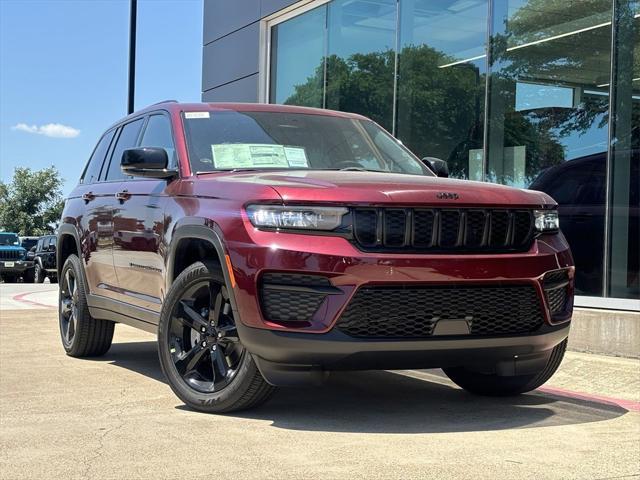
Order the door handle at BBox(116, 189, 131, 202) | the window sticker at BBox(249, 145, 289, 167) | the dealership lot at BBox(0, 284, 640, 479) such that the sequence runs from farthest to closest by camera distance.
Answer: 1. the door handle at BBox(116, 189, 131, 202)
2. the window sticker at BBox(249, 145, 289, 167)
3. the dealership lot at BBox(0, 284, 640, 479)

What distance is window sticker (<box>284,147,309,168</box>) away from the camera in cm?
547

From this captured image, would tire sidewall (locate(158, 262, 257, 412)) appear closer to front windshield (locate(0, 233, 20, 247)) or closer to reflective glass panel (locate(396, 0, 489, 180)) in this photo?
reflective glass panel (locate(396, 0, 489, 180))

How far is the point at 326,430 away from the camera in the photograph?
4.45 meters

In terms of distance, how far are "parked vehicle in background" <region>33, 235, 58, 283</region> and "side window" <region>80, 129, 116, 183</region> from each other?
84.2ft

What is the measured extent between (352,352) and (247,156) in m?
1.78

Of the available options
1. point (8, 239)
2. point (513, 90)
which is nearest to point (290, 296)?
point (513, 90)

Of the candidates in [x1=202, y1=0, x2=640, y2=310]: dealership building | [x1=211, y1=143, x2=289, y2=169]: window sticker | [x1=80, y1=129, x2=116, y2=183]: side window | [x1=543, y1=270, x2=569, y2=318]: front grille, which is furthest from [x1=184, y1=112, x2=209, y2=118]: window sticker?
[x1=202, y1=0, x2=640, y2=310]: dealership building

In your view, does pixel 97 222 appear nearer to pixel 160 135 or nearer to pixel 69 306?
pixel 160 135

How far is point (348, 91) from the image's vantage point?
14.1 m

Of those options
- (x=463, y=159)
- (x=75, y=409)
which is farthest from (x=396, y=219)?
(x=463, y=159)

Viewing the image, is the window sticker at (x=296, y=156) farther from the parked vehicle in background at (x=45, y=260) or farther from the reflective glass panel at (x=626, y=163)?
the parked vehicle in background at (x=45, y=260)

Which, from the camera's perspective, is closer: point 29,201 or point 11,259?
point 11,259

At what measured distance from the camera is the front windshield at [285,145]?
5441 millimetres

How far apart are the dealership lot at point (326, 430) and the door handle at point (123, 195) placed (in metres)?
1.30
